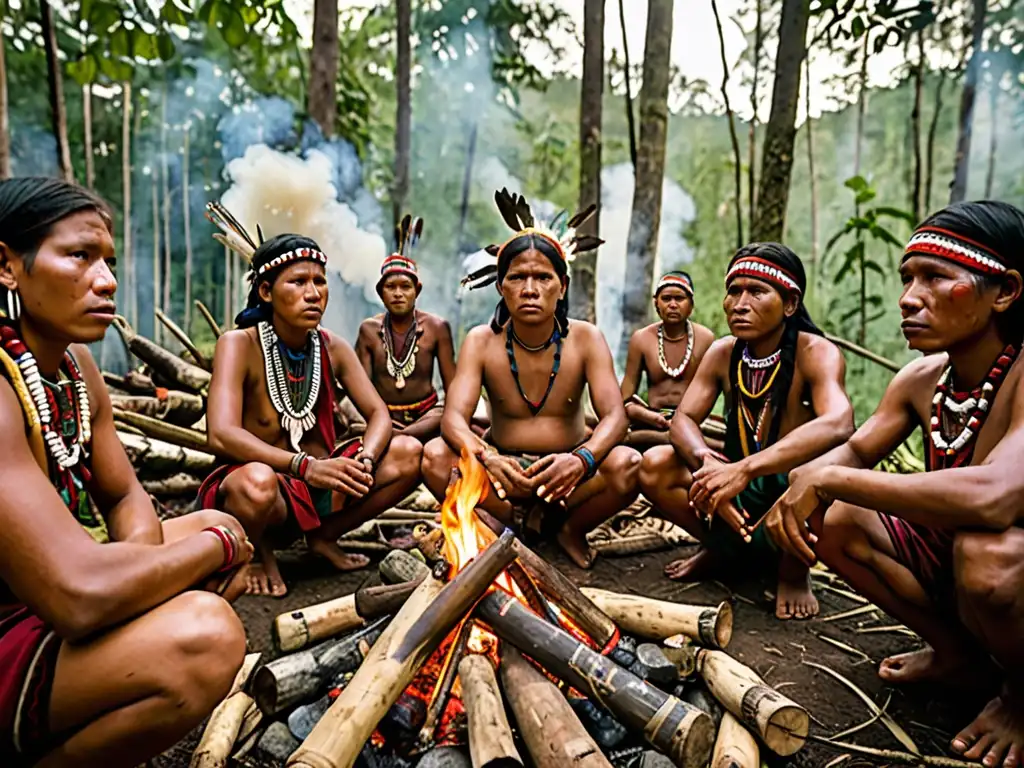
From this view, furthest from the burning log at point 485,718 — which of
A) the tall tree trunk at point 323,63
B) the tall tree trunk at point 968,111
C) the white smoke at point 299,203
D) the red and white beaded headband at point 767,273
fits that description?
the white smoke at point 299,203

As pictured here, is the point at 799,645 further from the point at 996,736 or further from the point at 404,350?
the point at 404,350

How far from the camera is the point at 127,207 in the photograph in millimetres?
11805

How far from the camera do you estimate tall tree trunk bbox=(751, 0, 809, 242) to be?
21.8ft

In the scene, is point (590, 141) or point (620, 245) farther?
point (620, 245)

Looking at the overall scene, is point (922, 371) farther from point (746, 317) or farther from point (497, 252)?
point (497, 252)

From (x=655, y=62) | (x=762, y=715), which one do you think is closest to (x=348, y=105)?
(x=655, y=62)

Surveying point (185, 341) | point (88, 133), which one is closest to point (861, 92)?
point (185, 341)

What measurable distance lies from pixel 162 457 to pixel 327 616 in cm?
319

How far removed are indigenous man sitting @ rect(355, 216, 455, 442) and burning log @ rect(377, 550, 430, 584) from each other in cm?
315

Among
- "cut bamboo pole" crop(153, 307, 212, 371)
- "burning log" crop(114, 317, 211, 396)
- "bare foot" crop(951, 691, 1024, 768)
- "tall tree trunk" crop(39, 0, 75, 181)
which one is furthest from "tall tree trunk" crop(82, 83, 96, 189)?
"bare foot" crop(951, 691, 1024, 768)

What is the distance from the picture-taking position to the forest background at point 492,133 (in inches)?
328

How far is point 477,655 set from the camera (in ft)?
7.79

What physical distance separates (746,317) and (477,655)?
2191 millimetres

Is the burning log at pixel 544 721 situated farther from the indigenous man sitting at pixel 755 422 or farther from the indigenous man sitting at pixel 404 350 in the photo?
the indigenous man sitting at pixel 404 350
